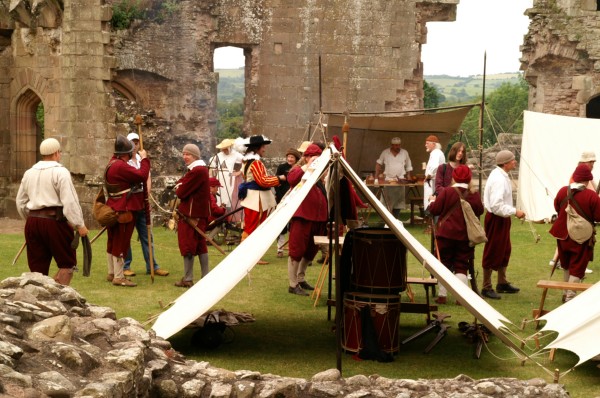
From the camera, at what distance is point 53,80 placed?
675 inches

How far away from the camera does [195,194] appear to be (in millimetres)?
11125

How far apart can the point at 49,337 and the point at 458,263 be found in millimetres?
4995

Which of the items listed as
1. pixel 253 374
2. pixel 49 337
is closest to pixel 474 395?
pixel 253 374

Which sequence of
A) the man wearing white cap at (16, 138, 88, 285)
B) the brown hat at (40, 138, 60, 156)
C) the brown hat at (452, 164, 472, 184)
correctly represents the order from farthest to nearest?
the brown hat at (452, 164, 472, 184), the brown hat at (40, 138, 60, 156), the man wearing white cap at (16, 138, 88, 285)

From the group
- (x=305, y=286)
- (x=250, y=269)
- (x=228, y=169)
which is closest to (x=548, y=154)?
(x=228, y=169)

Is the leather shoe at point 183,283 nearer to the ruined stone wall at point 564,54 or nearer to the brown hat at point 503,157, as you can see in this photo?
the brown hat at point 503,157

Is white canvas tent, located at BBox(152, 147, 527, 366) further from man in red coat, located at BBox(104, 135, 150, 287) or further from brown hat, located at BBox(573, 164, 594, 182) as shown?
man in red coat, located at BBox(104, 135, 150, 287)

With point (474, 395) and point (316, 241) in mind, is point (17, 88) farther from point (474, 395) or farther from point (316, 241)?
point (474, 395)

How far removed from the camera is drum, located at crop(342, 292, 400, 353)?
331 inches

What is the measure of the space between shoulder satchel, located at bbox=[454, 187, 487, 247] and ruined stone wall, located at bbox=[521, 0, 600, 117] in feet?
35.6

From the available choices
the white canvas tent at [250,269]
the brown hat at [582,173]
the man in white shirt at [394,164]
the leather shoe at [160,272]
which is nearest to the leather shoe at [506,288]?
the brown hat at [582,173]

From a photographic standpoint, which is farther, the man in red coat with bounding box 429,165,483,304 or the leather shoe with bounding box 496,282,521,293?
the leather shoe with bounding box 496,282,521,293


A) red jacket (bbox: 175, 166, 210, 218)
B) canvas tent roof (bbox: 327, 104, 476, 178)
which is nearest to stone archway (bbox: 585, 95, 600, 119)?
canvas tent roof (bbox: 327, 104, 476, 178)

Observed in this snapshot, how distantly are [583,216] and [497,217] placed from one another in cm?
108
